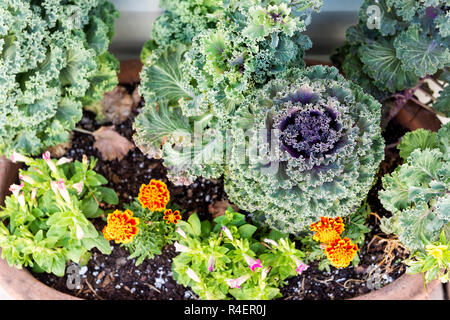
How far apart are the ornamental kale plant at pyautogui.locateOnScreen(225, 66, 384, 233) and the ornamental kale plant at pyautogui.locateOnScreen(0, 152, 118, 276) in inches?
19.3

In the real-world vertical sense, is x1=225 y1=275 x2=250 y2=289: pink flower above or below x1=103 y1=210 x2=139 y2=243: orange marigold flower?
below

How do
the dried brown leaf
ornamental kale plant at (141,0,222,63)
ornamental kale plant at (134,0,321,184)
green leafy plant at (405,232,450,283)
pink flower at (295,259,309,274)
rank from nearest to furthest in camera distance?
1. ornamental kale plant at (134,0,321,184)
2. green leafy plant at (405,232,450,283)
3. pink flower at (295,259,309,274)
4. ornamental kale plant at (141,0,222,63)
5. the dried brown leaf

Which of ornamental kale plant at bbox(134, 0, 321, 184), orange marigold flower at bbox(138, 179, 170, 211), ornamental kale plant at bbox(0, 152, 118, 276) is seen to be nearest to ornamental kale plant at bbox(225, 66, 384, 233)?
ornamental kale plant at bbox(134, 0, 321, 184)

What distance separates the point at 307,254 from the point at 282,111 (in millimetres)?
585

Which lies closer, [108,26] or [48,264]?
[48,264]

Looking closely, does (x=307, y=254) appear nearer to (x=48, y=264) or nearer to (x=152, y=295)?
(x=152, y=295)

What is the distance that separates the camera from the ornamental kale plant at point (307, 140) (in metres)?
1.17

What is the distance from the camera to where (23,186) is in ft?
4.76

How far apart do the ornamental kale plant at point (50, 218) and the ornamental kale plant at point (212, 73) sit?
0.25 metres

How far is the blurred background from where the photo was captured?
6.14 feet

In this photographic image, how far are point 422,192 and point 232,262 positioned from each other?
22.7 inches

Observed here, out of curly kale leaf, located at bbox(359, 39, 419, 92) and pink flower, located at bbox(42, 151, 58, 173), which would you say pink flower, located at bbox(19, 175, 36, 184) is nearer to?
pink flower, located at bbox(42, 151, 58, 173)

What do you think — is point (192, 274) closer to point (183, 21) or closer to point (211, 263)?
point (211, 263)
